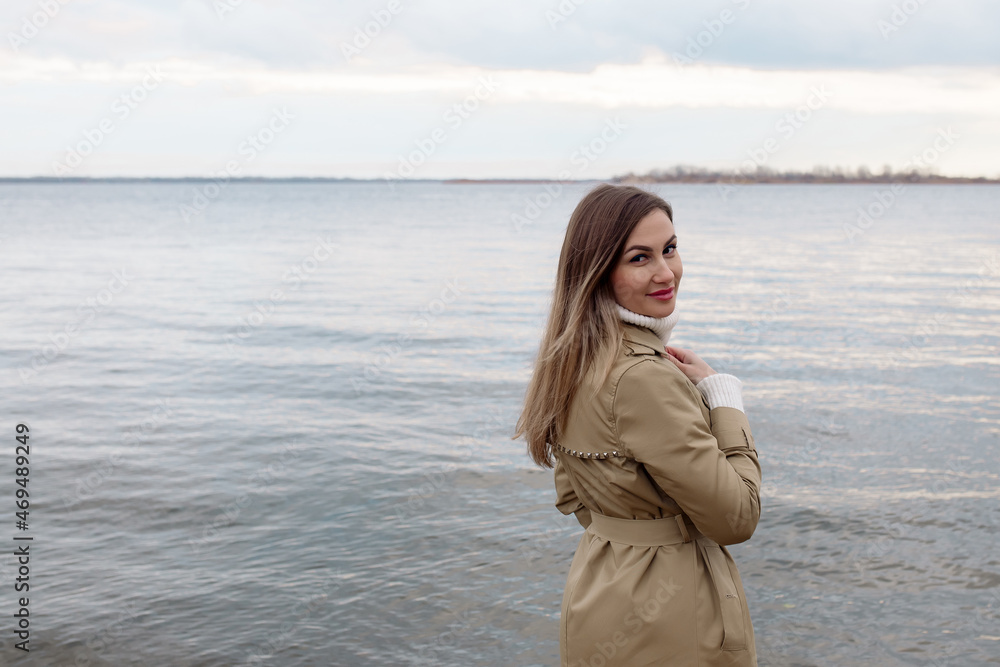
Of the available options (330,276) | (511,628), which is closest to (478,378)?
(511,628)

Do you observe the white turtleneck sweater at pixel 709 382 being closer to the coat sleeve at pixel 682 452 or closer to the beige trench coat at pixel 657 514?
the beige trench coat at pixel 657 514

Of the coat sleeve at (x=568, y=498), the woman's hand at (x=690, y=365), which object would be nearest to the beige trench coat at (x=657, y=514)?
the woman's hand at (x=690, y=365)

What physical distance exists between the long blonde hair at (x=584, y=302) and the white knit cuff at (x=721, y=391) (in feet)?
1.13

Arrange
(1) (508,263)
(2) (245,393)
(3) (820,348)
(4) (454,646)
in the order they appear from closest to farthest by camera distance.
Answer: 1. (4) (454,646)
2. (2) (245,393)
3. (3) (820,348)
4. (1) (508,263)

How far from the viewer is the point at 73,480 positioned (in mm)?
8711

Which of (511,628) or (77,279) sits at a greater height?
(77,279)

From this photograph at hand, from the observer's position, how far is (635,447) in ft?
7.75

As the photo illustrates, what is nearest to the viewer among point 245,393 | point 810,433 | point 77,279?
point 810,433

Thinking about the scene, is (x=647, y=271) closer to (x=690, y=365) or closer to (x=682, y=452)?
(x=690, y=365)

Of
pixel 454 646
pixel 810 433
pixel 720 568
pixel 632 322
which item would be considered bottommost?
pixel 454 646

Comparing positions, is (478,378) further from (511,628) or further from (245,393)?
(511,628)

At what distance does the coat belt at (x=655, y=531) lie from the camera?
2529mm

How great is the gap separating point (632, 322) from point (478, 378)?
10698mm

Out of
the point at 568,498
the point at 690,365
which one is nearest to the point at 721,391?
the point at 690,365
